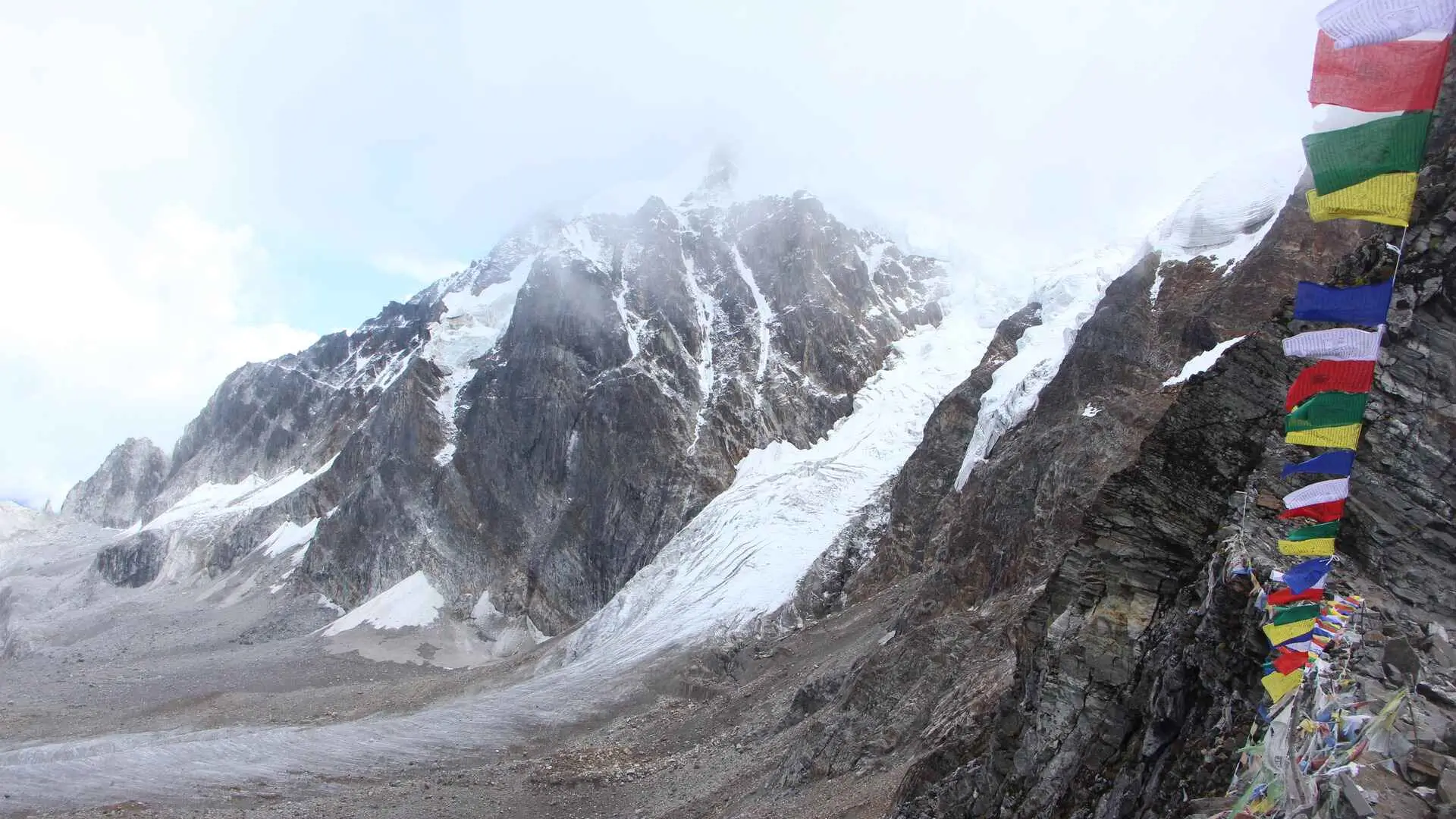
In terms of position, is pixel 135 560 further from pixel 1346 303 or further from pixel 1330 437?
pixel 1346 303

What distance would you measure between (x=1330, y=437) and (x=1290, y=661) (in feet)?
7.88

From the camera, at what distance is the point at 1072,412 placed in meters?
50.4

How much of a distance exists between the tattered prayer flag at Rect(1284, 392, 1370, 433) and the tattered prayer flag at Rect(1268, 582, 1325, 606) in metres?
1.64

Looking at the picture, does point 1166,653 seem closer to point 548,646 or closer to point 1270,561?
point 1270,561

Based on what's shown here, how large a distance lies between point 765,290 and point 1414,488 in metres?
123

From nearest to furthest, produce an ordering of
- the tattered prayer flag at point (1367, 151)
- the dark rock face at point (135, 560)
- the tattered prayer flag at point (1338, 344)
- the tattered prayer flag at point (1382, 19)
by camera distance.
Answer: the tattered prayer flag at point (1382, 19)
the tattered prayer flag at point (1367, 151)
the tattered prayer flag at point (1338, 344)
the dark rock face at point (135, 560)

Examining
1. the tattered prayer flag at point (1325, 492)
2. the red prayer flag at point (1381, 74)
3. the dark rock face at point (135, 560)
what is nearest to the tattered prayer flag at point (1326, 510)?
the tattered prayer flag at point (1325, 492)

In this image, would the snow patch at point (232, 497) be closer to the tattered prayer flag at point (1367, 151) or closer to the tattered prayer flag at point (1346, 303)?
the tattered prayer flag at point (1346, 303)

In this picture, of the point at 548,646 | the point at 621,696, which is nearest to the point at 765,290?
the point at 548,646

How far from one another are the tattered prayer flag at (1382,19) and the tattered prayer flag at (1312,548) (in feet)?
16.5

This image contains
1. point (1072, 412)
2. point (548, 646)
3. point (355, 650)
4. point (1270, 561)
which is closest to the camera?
point (1270, 561)

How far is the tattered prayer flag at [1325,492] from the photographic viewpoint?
32.8 ft

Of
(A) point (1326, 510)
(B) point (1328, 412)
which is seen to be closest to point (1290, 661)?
(A) point (1326, 510)

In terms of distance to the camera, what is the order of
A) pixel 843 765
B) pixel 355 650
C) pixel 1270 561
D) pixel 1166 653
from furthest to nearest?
pixel 355 650 < pixel 843 765 < pixel 1166 653 < pixel 1270 561
